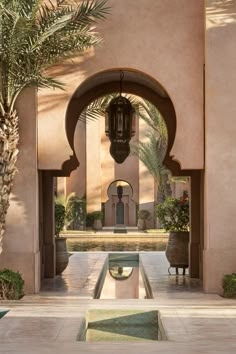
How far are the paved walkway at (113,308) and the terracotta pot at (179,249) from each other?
0.93 m

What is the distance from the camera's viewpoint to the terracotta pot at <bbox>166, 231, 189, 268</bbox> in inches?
531

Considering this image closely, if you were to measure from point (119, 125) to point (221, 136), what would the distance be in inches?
76.6

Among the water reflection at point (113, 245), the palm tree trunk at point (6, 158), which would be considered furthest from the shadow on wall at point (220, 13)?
the water reflection at point (113, 245)

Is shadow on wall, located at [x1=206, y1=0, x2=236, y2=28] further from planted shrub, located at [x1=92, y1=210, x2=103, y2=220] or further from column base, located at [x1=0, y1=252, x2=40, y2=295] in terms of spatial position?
planted shrub, located at [x1=92, y1=210, x2=103, y2=220]

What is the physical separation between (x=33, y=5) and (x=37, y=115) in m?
2.09

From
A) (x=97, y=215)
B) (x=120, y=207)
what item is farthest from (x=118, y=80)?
(x=120, y=207)

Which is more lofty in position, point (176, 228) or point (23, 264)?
point (176, 228)

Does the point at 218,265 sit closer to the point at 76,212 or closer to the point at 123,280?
the point at 123,280

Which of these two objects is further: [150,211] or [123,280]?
[150,211]

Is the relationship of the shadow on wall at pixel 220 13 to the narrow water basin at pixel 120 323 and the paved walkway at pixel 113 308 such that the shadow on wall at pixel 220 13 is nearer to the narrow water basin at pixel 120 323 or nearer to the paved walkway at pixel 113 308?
the paved walkway at pixel 113 308

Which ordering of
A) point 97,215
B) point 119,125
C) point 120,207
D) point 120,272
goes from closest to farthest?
point 119,125 < point 120,272 < point 97,215 < point 120,207

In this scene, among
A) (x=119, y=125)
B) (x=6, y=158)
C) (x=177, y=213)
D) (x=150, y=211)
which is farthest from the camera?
(x=150, y=211)

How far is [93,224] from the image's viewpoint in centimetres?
3177

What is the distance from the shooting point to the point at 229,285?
33.6 ft
